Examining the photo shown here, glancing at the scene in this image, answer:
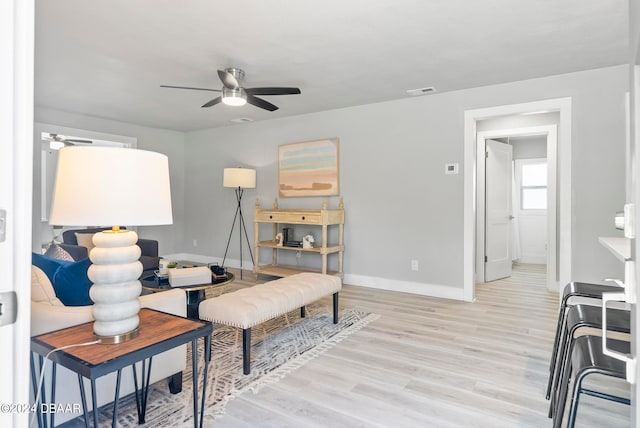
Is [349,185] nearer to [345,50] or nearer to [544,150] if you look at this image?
[345,50]

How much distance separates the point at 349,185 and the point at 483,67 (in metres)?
2.10

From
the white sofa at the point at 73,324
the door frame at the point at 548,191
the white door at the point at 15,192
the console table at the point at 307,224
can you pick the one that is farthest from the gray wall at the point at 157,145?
the white door at the point at 15,192

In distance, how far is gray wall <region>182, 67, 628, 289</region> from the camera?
134 inches

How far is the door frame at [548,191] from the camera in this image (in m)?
4.77

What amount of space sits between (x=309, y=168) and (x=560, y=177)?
9.74 feet

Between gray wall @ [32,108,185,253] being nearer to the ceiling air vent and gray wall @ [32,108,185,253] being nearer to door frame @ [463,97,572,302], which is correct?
the ceiling air vent

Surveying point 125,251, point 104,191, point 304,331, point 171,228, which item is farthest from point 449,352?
point 171,228

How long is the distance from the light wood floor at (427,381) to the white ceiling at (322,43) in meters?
2.33

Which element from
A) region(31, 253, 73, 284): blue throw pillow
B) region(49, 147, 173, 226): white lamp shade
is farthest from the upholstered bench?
region(49, 147, 173, 226): white lamp shade

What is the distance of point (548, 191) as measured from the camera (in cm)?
495

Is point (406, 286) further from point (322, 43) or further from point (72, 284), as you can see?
point (72, 284)

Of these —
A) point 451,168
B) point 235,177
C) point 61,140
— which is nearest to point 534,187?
point 451,168

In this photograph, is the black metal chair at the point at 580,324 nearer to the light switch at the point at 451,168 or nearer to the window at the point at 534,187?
the light switch at the point at 451,168

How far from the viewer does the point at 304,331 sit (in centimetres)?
312
